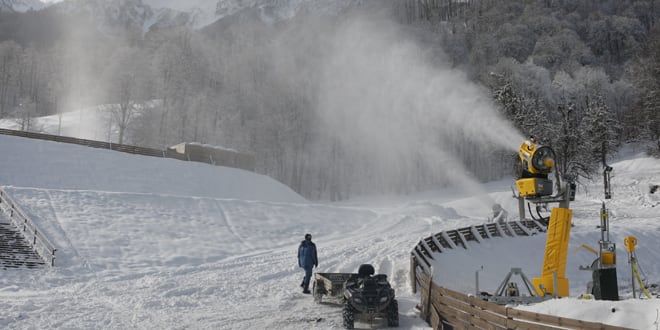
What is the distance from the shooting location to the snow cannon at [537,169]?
449 inches

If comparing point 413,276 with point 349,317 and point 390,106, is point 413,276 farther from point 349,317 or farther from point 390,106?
point 390,106

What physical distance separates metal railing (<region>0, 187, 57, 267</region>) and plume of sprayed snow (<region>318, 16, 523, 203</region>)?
38.0 metres

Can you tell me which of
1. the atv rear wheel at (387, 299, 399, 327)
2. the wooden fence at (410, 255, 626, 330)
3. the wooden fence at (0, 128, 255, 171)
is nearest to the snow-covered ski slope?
the atv rear wheel at (387, 299, 399, 327)

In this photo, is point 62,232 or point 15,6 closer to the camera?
point 62,232

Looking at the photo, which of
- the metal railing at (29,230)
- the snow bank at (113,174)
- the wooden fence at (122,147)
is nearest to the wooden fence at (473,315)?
the metal railing at (29,230)

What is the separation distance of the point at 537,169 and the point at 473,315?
4.19m

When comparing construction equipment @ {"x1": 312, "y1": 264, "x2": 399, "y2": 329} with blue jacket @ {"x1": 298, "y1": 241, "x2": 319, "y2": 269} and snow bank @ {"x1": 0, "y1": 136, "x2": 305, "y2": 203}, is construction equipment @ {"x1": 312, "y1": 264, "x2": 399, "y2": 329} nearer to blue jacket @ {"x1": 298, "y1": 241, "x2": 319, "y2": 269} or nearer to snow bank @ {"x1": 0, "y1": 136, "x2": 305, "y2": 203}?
blue jacket @ {"x1": 298, "y1": 241, "x2": 319, "y2": 269}

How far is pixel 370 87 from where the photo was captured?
79.4 metres

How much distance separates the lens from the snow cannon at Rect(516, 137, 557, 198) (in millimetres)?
11398

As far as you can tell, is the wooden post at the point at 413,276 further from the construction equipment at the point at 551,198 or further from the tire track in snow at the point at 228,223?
the tire track in snow at the point at 228,223

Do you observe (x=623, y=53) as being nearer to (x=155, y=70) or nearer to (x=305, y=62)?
(x=305, y=62)

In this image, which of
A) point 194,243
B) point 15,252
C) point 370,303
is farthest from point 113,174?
point 370,303

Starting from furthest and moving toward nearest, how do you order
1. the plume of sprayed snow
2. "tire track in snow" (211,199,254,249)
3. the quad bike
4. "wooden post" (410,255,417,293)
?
the plume of sprayed snow, "tire track in snow" (211,199,254,249), "wooden post" (410,255,417,293), the quad bike

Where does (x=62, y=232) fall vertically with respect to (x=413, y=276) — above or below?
above
